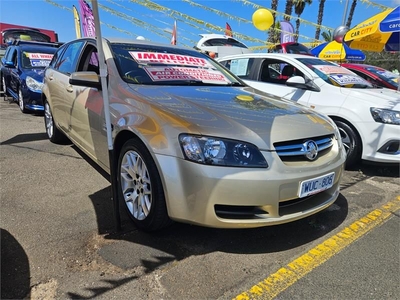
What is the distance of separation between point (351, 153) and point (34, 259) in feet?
12.3

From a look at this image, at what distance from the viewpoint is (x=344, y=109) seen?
4.12m

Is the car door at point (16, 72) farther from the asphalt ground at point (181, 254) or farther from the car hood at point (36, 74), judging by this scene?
the asphalt ground at point (181, 254)

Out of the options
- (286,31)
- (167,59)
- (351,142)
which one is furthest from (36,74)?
(286,31)

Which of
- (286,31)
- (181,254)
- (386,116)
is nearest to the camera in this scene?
(181,254)

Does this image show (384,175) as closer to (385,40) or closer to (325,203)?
(325,203)

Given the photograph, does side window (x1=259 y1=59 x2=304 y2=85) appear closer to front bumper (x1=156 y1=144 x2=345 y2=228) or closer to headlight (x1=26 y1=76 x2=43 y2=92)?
front bumper (x1=156 y1=144 x2=345 y2=228)

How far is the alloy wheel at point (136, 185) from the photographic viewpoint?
92.5 inches

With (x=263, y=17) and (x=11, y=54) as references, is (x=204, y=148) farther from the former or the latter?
(x=263, y=17)

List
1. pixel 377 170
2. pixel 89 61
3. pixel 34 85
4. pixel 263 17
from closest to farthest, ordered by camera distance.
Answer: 1. pixel 89 61
2. pixel 377 170
3. pixel 34 85
4. pixel 263 17

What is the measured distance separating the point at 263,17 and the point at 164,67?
876 cm

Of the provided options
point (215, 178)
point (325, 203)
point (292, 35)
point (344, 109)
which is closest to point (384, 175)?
point (344, 109)

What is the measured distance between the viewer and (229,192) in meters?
2.01

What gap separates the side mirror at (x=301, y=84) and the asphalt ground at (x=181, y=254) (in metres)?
1.86

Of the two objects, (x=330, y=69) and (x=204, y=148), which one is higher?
(x=330, y=69)
